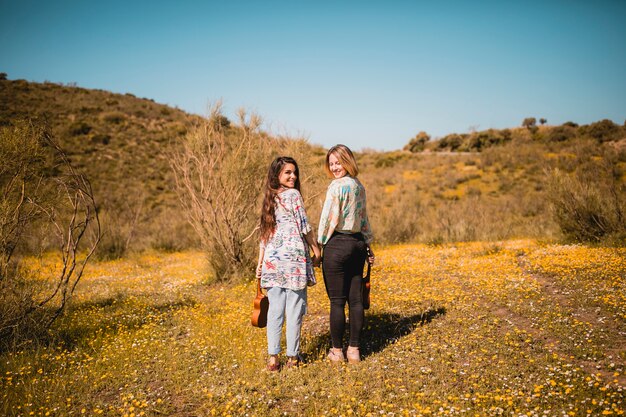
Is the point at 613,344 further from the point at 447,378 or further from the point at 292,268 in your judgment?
the point at 292,268

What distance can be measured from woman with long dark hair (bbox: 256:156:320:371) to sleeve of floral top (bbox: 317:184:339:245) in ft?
0.43

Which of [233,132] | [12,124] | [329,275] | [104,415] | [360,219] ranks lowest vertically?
[104,415]

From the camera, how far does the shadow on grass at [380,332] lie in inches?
178

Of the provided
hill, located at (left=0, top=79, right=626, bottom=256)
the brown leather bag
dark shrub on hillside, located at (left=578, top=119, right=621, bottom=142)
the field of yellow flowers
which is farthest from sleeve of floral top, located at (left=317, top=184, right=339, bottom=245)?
dark shrub on hillside, located at (left=578, top=119, right=621, bottom=142)

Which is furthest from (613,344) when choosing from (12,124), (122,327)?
(12,124)

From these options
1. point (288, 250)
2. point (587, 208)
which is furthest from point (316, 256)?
point (587, 208)

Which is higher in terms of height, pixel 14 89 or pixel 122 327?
pixel 14 89

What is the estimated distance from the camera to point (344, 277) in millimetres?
3887

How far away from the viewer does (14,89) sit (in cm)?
3300

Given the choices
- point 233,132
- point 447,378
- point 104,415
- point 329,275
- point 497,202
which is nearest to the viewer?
point 104,415

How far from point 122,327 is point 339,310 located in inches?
140

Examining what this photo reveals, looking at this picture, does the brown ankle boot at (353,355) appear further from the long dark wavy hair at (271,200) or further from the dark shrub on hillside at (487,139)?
the dark shrub on hillside at (487,139)

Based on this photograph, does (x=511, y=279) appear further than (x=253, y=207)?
No

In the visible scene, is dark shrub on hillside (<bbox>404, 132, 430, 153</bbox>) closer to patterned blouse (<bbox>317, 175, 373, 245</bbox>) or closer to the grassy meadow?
the grassy meadow
